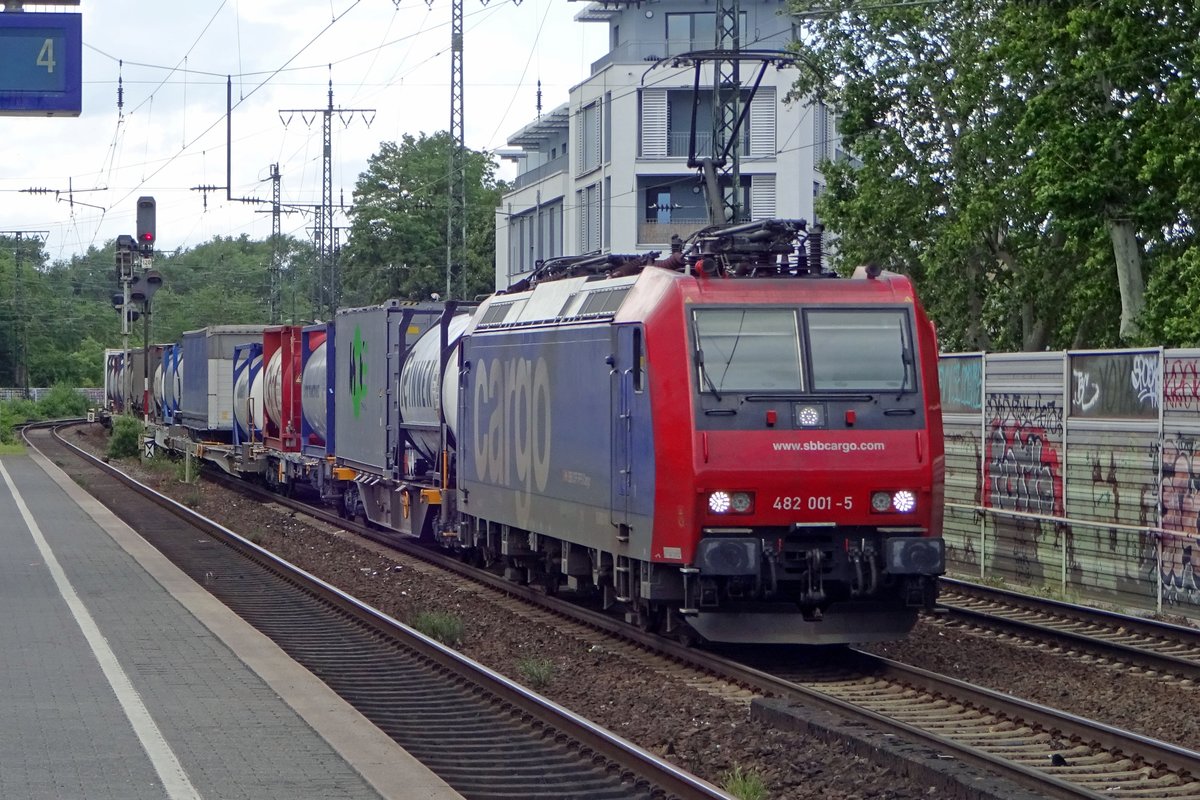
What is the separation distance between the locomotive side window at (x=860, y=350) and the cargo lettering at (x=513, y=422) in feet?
10.7

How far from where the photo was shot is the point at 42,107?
18016 millimetres

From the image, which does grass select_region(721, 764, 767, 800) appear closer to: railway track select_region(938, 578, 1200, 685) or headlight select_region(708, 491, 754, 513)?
headlight select_region(708, 491, 754, 513)

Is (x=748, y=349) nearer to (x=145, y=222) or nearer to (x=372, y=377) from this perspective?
(x=372, y=377)

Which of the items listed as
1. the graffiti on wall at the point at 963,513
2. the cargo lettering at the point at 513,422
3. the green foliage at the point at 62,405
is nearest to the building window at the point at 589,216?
the green foliage at the point at 62,405

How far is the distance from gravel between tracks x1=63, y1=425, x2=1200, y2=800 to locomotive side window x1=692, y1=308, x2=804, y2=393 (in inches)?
88.9

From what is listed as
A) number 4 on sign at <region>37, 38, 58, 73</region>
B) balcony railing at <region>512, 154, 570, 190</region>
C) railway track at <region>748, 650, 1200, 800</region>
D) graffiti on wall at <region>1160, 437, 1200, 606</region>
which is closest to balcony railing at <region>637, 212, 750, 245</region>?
balcony railing at <region>512, 154, 570, 190</region>

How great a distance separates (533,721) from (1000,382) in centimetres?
1038

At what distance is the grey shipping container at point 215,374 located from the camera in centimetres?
3734

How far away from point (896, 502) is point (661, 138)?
4688 centimetres

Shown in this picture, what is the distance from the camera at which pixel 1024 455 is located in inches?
733

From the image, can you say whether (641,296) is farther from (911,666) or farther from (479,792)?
(479,792)

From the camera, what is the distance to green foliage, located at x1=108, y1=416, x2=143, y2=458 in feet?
161

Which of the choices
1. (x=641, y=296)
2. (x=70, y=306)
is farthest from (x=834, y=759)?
(x=70, y=306)

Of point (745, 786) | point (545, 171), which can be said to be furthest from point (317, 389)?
point (545, 171)
